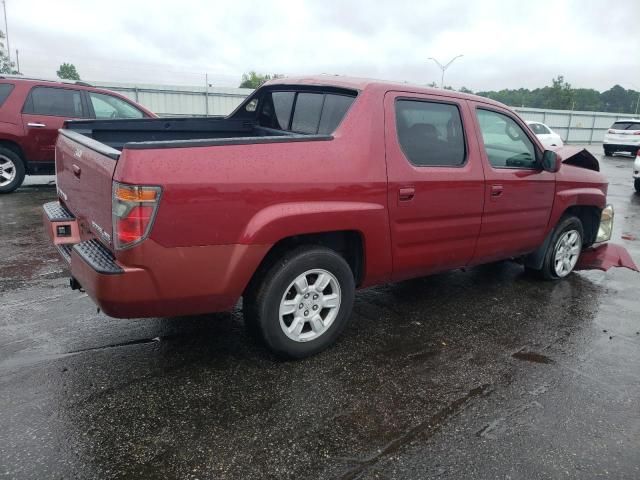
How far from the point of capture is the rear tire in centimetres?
509

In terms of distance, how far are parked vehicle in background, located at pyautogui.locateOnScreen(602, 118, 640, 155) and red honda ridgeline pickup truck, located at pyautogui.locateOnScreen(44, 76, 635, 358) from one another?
845 inches

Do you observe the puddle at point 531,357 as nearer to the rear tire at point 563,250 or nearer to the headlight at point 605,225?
the rear tire at point 563,250

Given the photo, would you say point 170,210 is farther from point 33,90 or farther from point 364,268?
point 33,90

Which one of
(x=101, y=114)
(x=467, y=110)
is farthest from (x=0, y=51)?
(x=467, y=110)

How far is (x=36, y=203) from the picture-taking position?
795 cm

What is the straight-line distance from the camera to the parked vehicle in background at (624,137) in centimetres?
2253

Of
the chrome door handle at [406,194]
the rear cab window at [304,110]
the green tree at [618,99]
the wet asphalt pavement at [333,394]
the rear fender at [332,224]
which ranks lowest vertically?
the wet asphalt pavement at [333,394]

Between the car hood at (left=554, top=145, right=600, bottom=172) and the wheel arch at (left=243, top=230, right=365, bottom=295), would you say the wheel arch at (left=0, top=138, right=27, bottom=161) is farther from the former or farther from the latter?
the car hood at (left=554, top=145, right=600, bottom=172)

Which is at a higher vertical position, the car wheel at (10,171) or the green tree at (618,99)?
the green tree at (618,99)

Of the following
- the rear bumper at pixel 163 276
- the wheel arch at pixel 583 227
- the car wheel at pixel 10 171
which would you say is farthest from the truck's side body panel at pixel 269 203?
the car wheel at pixel 10 171

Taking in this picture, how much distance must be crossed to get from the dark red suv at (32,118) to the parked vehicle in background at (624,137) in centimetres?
2264

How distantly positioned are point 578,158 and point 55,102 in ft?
26.3

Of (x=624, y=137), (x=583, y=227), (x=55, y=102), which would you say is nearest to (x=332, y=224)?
(x=583, y=227)

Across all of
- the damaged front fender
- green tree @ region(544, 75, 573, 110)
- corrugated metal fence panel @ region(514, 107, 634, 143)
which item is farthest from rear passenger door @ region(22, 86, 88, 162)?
green tree @ region(544, 75, 573, 110)
